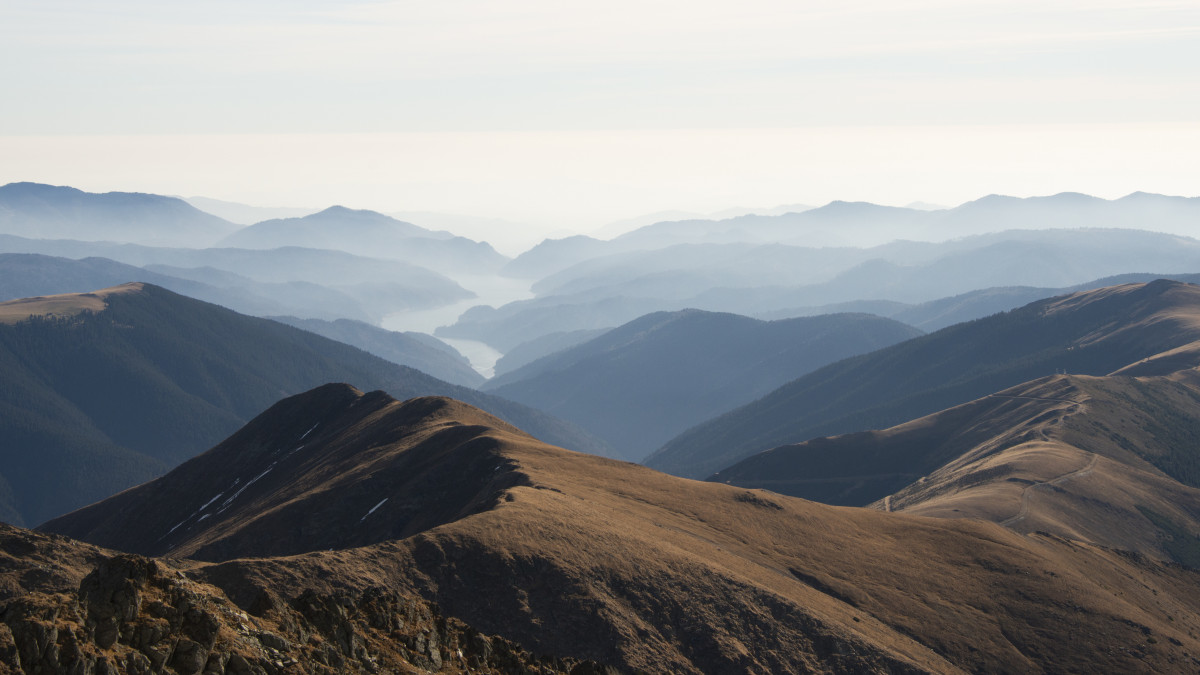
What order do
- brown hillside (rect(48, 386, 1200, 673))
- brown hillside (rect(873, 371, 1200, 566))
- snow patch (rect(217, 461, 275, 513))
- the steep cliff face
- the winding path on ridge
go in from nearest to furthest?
1. the steep cliff face
2. brown hillside (rect(48, 386, 1200, 673))
3. the winding path on ridge
4. snow patch (rect(217, 461, 275, 513))
5. brown hillside (rect(873, 371, 1200, 566))

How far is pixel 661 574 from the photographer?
80938 mm

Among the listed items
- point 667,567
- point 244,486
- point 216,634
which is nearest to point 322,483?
point 244,486

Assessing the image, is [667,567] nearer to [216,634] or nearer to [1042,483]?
[216,634]

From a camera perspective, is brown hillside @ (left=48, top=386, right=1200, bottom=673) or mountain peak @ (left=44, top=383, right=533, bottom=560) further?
mountain peak @ (left=44, top=383, right=533, bottom=560)

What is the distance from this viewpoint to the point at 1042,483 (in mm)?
163000

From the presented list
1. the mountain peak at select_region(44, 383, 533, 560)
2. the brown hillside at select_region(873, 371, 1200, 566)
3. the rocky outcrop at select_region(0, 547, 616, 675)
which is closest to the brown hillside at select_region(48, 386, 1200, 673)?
the mountain peak at select_region(44, 383, 533, 560)

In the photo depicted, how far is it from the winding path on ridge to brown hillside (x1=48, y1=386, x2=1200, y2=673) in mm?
16925

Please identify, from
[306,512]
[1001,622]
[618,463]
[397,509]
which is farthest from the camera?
[618,463]

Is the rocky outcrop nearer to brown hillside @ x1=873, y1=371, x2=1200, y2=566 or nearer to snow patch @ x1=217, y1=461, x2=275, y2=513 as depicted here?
snow patch @ x1=217, y1=461, x2=275, y2=513

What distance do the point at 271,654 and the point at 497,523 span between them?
43163 mm

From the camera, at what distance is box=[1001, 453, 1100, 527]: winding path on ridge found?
5555 inches

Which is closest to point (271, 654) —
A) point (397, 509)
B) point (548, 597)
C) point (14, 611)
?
point (14, 611)

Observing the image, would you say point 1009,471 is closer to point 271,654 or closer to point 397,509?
point 397,509

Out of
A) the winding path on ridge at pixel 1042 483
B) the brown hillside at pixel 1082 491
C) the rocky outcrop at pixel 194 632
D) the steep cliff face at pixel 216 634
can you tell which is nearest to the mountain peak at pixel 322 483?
the steep cliff face at pixel 216 634
